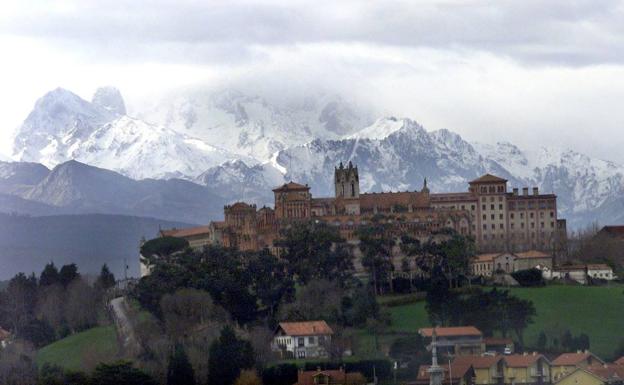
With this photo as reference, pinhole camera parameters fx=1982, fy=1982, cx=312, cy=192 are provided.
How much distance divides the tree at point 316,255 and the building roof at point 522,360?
24.2 m

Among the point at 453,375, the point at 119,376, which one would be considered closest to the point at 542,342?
the point at 453,375

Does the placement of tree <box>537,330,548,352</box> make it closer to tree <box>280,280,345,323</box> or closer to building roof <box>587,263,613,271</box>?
tree <box>280,280,345,323</box>

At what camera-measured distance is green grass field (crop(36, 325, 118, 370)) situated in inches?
4353

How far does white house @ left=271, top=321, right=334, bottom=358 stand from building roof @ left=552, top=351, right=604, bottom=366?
12.9 m

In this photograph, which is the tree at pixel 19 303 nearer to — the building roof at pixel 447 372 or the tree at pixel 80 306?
the tree at pixel 80 306

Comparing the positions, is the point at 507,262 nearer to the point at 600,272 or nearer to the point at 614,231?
the point at 600,272

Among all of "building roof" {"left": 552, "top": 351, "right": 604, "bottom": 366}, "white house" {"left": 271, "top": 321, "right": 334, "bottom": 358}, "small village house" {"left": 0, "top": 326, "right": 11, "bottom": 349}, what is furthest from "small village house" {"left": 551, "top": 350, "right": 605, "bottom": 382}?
"small village house" {"left": 0, "top": 326, "right": 11, "bottom": 349}

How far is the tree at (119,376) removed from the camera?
3794 inches

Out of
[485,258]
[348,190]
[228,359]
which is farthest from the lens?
[348,190]

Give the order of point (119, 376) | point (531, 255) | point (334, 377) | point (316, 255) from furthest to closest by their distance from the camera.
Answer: point (531, 255), point (316, 255), point (334, 377), point (119, 376)

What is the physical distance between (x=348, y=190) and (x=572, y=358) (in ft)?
185

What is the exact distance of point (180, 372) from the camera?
321ft

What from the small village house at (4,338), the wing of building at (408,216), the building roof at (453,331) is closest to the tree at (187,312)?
the building roof at (453,331)

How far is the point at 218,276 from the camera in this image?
4705 inches
